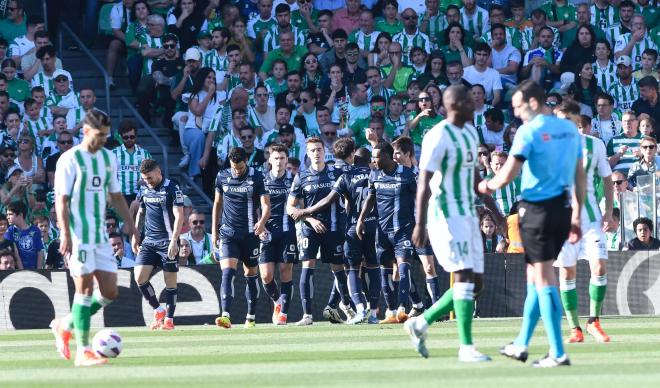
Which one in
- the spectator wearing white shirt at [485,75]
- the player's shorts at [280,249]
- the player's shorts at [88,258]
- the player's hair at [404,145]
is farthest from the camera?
the spectator wearing white shirt at [485,75]

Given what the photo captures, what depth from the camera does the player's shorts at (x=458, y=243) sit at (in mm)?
11016

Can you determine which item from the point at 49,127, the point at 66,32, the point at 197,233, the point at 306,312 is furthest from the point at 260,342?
the point at 66,32

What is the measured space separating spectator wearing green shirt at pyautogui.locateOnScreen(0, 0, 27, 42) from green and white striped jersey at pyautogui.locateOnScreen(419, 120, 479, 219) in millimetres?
13768

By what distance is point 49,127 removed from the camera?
72.6ft

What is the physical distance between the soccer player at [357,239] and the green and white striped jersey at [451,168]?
6510 millimetres

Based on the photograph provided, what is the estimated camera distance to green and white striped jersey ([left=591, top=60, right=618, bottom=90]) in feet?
78.8

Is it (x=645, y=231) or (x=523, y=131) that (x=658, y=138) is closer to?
(x=645, y=231)

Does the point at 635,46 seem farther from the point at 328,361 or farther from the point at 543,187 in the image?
the point at 543,187

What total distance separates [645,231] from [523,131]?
357 inches

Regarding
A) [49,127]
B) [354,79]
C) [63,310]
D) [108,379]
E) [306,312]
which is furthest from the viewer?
[354,79]

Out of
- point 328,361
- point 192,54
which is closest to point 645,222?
point 192,54

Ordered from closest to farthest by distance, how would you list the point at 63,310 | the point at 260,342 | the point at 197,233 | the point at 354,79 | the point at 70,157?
the point at 70,157
the point at 260,342
the point at 63,310
the point at 197,233
the point at 354,79

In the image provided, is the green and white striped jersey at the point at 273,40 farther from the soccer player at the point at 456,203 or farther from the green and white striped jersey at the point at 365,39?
the soccer player at the point at 456,203

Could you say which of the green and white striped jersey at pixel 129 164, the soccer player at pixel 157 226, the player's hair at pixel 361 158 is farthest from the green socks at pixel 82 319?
the green and white striped jersey at pixel 129 164
